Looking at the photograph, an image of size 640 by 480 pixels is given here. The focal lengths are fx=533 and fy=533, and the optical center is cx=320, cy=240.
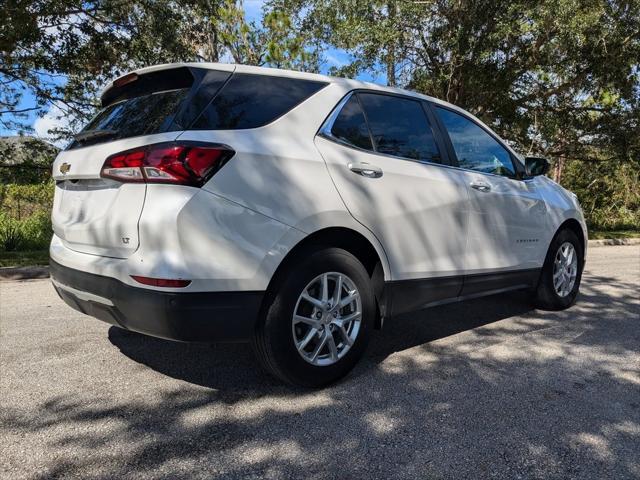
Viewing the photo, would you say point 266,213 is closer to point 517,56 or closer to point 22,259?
point 22,259

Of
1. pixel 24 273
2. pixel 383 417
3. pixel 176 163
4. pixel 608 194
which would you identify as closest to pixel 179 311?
pixel 176 163

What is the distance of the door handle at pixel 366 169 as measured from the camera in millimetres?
3200

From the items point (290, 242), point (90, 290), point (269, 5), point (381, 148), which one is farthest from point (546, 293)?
point (269, 5)

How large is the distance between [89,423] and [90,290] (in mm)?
688

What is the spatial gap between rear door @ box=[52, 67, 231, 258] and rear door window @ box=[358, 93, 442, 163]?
3.41 ft

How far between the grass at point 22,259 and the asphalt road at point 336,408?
154 inches

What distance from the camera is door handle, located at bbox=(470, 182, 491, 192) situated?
158 inches

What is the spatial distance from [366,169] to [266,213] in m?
0.81

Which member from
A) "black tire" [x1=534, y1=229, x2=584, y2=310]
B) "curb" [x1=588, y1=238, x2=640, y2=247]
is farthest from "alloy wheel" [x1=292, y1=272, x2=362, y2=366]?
"curb" [x1=588, y1=238, x2=640, y2=247]

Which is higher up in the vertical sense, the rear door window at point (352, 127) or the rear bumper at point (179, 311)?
the rear door window at point (352, 127)

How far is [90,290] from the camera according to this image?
2887 mm

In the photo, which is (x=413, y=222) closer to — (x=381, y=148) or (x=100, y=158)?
(x=381, y=148)

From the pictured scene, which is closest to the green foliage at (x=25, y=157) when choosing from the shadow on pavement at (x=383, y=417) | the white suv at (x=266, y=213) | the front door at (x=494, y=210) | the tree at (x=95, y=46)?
the tree at (x=95, y=46)

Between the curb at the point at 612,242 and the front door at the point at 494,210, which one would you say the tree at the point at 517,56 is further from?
the front door at the point at 494,210
